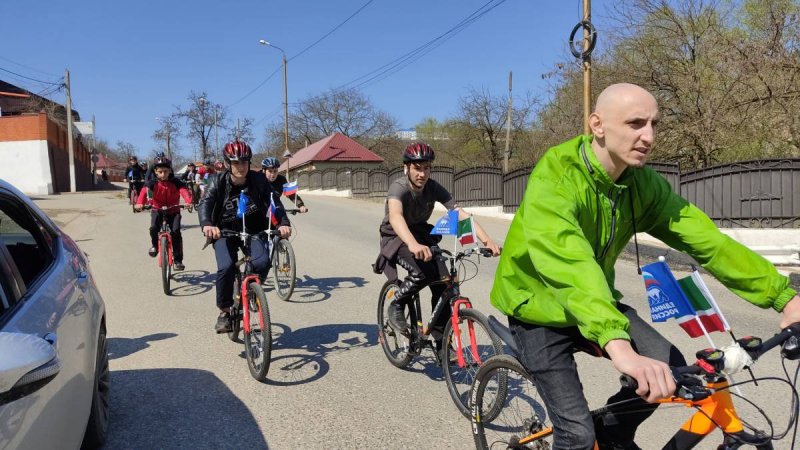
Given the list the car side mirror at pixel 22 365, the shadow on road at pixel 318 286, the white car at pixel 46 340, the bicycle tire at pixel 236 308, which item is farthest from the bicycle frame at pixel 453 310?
the shadow on road at pixel 318 286

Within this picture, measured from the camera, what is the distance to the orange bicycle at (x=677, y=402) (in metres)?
1.93

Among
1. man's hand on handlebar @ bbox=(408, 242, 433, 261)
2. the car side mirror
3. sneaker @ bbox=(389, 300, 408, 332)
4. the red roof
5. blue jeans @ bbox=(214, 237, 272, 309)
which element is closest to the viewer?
the car side mirror

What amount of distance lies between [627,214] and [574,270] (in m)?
0.57

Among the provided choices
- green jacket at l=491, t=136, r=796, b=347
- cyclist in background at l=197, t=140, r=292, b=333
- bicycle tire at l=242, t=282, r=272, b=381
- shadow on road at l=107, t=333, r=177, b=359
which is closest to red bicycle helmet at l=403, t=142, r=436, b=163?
cyclist in background at l=197, t=140, r=292, b=333

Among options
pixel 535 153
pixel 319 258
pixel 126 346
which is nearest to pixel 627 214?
pixel 126 346

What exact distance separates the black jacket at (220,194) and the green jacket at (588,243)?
3624mm

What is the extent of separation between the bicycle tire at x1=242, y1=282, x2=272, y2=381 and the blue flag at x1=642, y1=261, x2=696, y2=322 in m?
3.24

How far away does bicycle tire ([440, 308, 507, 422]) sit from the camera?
392 centimetres

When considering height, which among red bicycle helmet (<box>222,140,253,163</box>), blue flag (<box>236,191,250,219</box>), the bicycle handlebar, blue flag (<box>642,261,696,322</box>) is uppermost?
red bicycle helmet (<box>222,140,253,163</box>)

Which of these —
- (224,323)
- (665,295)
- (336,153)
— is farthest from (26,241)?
(336,153)

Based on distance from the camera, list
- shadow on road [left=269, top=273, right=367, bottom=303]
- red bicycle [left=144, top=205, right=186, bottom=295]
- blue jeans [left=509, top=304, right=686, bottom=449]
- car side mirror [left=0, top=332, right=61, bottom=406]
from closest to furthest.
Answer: car side mirror [left=0, top=332, right=61, bottom=406]
blue jeans [left=509, top=304, right=686, bottom=449]
shadow on road [left=269, top=273, right=367, bottom=303]
red bicycle [left=144, top=205, right=186, bottom=295]

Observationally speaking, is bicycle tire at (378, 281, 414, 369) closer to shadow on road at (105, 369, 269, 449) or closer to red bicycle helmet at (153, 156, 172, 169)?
shadow on road at (105, 369, 269, 449)

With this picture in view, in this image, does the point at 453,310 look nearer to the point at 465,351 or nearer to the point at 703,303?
the point at 465,351

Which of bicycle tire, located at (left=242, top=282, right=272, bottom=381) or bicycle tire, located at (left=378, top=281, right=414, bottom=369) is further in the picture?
bicycle tire, located at (left=378, top=281, right=414, bottom=369)
